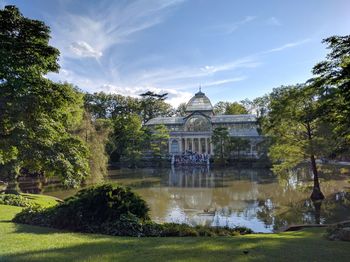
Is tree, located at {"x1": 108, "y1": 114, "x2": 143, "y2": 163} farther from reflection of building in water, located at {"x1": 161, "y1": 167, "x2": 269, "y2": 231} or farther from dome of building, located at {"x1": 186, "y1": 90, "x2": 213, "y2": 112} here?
reflection of building in water, located at {"x1": 161, "y1": 167, "x2": 269, "y2": 231}

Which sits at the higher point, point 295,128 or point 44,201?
point 295,128

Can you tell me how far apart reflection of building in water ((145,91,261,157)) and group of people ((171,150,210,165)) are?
3628 mm

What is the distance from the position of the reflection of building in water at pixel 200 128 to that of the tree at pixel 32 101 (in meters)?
42.3

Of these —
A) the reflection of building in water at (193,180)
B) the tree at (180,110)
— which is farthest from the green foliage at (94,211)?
the tree at (180,110)

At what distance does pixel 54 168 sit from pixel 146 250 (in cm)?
Answer: 439

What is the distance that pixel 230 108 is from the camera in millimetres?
63625

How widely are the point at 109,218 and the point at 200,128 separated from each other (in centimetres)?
4550

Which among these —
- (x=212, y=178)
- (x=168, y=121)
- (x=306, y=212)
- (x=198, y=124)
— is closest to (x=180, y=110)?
(x=168, y=121)

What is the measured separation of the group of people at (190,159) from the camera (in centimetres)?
4582

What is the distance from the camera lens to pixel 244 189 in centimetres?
2119

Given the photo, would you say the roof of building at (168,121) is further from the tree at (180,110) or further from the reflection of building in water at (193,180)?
the reflection of building in water at (193,180)

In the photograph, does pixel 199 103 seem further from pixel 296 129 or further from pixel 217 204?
pixel 217 204

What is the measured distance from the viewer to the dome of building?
57031 millimetres

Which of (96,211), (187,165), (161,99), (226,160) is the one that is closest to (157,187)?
(96,211)
